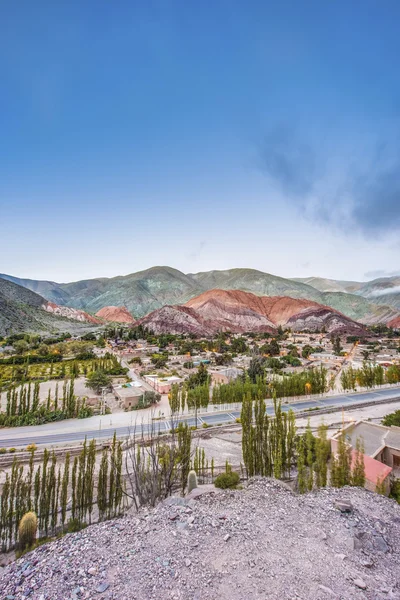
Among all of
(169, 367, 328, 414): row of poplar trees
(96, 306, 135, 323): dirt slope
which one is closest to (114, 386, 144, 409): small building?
(169, 367, 328, 414): row of poplar trees

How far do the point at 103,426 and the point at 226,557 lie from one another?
2364cm

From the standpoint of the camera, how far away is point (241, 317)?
13775 cm

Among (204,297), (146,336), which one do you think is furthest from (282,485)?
(204,297)

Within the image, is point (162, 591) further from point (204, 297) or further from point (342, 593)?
point (204, 297)

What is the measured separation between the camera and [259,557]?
7535 millimetres

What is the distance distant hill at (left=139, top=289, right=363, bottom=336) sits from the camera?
118 m

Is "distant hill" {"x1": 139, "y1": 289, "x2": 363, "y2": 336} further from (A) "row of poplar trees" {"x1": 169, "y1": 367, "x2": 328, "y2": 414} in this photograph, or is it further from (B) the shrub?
(B) the shrub

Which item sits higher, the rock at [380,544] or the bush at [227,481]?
the rock at [380,544]

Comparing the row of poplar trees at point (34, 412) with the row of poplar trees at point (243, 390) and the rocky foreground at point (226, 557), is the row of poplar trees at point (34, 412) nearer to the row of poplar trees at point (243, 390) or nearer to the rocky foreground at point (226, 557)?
the row of poplar trees at point (243, 390)

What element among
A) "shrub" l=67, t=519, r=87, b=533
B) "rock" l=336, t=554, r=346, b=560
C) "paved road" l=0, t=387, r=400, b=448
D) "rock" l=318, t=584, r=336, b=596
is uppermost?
→ "rock" l=318, t=584, r=336, b=596

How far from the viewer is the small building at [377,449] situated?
14.4m

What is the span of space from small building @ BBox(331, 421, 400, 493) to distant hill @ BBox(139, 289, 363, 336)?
93.1m

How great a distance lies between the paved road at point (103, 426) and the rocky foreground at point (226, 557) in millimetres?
15181

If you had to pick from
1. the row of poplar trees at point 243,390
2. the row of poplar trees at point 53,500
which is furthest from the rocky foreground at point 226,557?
the row of poplar trees at point 243,390
